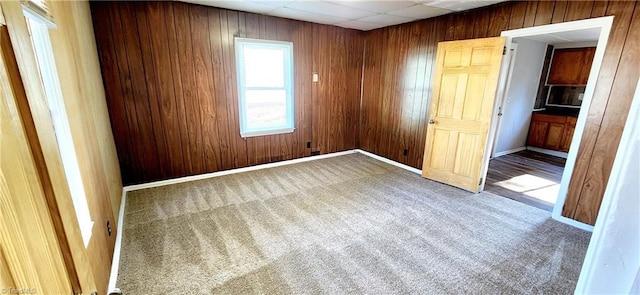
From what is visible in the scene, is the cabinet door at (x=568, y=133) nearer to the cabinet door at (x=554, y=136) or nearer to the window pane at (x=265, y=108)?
the cabinet door at (x=554, y=136)

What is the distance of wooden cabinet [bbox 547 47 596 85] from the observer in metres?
4.81

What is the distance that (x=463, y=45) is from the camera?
3.32 m

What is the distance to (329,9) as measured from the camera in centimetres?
343

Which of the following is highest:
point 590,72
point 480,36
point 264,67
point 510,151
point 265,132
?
point 480,36

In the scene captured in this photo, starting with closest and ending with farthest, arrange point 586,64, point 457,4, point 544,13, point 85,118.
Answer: point 85,118, point 544,13, point 457,4, point 586,64

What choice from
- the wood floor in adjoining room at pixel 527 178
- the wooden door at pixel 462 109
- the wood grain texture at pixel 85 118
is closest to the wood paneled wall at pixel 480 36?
the wooden door at pixel 462 109

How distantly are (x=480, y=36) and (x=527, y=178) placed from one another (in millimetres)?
2343

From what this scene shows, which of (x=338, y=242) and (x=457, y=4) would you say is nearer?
(x=338, y=242)

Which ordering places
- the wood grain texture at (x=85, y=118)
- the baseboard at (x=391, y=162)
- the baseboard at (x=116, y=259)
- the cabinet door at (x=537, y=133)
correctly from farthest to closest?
the cabinet door at (x=537, y=133)
the baseboard at (x=391, y=162)
the baseboard at (x=116, y=259)
the wood grain texture at (x=85, y=118)

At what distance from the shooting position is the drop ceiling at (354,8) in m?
3.13

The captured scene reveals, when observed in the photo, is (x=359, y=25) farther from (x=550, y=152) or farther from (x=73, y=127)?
(x=550, y=152)

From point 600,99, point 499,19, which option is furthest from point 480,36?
point 600,99

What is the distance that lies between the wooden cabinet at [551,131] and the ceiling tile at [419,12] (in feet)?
11.8

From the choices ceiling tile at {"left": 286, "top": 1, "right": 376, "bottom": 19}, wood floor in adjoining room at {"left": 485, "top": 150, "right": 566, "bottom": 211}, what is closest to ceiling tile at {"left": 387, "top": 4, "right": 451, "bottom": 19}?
ceiling tile at {"left": 286, "top": 1, "right": 376, "bottom": 19}
